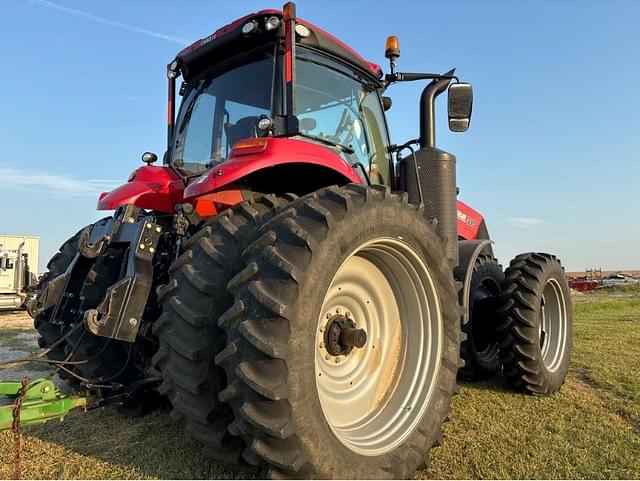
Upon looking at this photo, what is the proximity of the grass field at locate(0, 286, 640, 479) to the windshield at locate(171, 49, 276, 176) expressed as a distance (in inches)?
72.1

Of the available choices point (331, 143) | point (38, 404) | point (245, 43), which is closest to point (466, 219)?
point (331, 143)

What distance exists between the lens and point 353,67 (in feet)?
12.9

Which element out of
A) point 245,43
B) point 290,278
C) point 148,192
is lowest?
point 290,278

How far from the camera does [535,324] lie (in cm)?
435

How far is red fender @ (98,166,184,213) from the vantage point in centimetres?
337

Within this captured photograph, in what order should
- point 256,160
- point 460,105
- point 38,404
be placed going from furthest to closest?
point 460,105
point 256,160
point 38,404

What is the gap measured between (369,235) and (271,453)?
3.77ft

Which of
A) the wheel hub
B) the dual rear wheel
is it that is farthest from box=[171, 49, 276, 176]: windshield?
the wheel hub

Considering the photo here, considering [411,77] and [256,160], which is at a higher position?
[411,77]

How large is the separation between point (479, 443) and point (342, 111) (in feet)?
7.93

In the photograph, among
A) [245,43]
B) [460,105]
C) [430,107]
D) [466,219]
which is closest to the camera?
[245,43]

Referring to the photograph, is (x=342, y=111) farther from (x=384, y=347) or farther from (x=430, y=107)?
(x=384, y=347)

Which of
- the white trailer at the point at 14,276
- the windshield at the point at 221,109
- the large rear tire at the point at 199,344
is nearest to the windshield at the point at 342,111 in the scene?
the windshield at the point at 221,109

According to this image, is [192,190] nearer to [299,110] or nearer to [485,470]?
[299,110]
